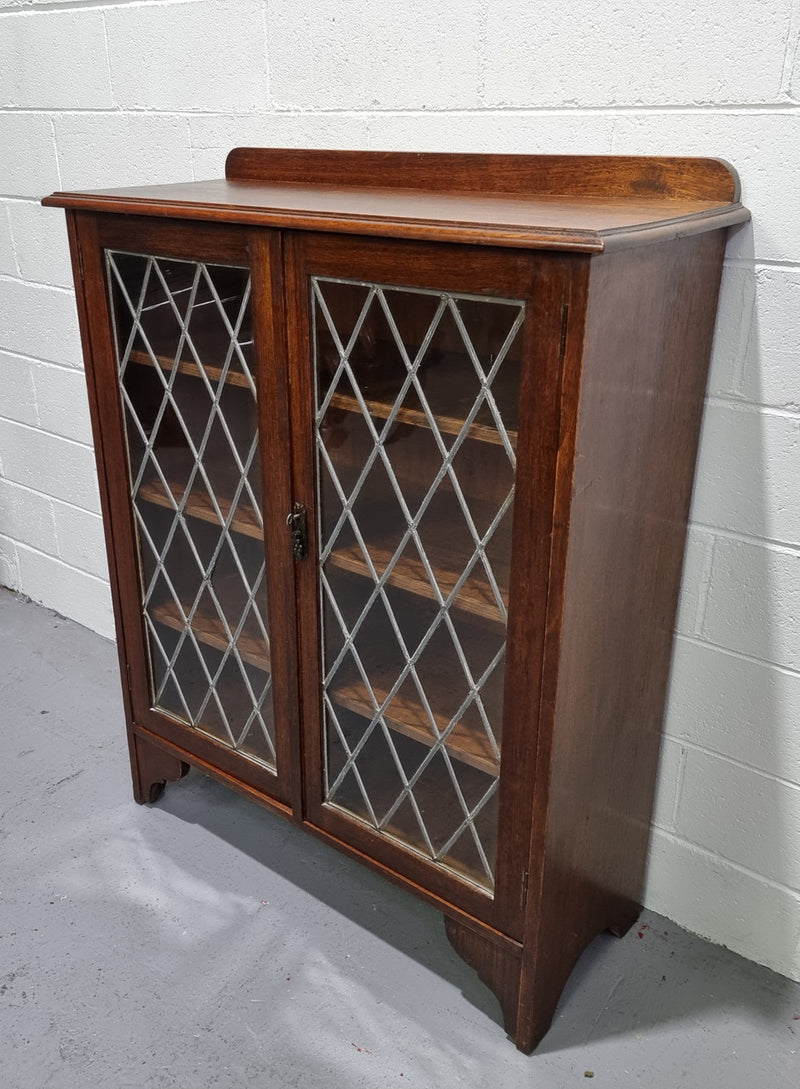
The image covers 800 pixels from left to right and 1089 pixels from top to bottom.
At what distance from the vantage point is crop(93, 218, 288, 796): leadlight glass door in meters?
1.41

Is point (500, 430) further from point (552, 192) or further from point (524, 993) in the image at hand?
point (524, 993)

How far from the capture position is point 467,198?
1.40 m

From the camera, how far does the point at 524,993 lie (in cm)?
140

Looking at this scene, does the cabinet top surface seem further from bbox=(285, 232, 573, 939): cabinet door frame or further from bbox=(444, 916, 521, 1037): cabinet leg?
bbox=(444, 916, 521, 1037): cabinet leg

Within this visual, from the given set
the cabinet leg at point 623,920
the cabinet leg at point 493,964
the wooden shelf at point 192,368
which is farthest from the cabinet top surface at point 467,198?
the cabinet leg at point 623,920

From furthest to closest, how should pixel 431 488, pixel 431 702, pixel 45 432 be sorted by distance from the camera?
pixel 45 432 → pixel 431 702 → pixel 431 488

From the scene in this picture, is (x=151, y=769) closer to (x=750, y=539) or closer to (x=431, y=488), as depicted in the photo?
(x=431, y=488)

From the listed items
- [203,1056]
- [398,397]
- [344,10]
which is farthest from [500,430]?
[203,1056]

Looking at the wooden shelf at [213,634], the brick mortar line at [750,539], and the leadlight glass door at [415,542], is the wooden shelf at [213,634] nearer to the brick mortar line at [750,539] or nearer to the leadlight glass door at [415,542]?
the leadlight glass door at [415,542]

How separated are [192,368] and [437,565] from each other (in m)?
0.50

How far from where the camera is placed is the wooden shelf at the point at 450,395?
112 centimetres

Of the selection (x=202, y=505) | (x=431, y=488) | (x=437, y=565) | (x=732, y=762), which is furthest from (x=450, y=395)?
(x=732, y=762)

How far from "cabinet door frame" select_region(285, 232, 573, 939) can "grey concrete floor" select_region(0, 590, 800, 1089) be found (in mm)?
216

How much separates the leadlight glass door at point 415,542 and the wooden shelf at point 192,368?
0.15 metres
